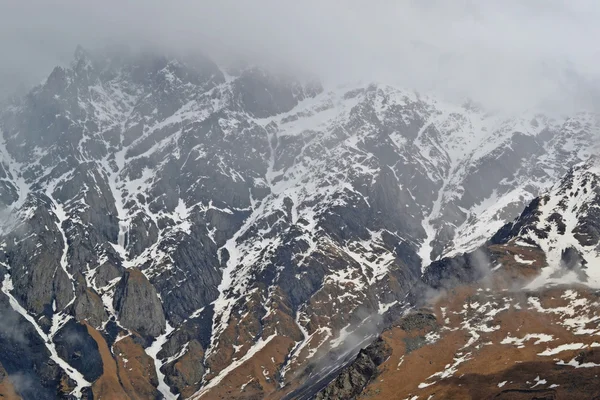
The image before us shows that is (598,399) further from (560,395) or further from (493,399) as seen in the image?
(493,399)

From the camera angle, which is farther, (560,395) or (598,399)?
(560,395)

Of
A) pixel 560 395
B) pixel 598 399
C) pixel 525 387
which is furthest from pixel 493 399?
pixel 598 399

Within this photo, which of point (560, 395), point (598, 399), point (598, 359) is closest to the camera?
point (598, 399)

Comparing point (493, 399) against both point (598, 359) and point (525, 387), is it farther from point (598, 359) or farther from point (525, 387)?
point (598, 359)

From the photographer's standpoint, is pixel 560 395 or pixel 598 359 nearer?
pixel 560 395

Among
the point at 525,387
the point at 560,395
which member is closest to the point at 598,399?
the point at 560,395

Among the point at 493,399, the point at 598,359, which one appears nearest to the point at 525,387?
the point at 493,399

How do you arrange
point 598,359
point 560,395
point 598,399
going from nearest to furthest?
point 598,399, point 560,395, point 598,359
